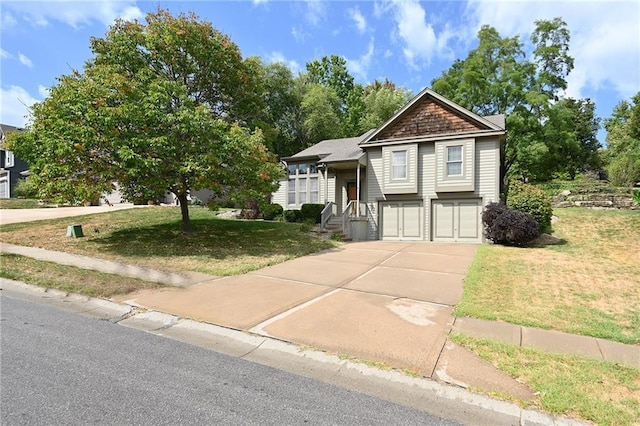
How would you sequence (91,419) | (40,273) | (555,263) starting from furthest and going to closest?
(555,263) < (40,273) < (91,419)

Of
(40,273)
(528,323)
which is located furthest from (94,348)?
(528,323)

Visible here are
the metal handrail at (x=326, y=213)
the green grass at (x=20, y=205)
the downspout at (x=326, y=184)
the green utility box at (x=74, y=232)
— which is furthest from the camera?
the green grass at (x=20, y=205)

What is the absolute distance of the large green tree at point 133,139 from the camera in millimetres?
9953

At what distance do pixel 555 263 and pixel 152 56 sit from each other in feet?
53.3

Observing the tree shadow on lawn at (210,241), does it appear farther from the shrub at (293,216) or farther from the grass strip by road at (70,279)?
the shrub at (293,216)

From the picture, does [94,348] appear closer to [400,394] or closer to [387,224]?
[400,394]

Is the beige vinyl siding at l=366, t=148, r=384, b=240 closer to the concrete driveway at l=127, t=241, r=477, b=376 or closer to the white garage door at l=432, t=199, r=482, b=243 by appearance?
the white garage door at l=432, t=199, r=482, b=243

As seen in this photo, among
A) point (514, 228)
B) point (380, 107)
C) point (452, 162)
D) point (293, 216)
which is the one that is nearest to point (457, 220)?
point (452, 162)

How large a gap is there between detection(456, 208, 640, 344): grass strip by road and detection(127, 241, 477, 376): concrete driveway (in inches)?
25.1

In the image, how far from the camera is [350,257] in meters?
11.0

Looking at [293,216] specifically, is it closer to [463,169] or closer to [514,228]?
[463,169]

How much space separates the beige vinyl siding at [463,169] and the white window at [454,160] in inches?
5.4

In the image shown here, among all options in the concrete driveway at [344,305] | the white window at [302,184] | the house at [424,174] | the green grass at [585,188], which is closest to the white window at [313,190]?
the white window at [302,184]

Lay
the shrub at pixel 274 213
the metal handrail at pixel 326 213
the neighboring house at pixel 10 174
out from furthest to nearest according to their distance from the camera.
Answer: the neighboring house at pixel 10 174
the shrub at pixel 274 213
the metal handrail at pixel 326 213
